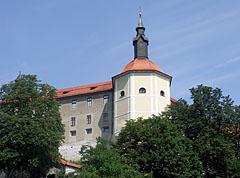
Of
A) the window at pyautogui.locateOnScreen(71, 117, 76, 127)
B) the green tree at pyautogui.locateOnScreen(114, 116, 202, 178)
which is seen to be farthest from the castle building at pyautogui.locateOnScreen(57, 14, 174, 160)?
the green tree at pyautogui.locateOnScreen(114, 116, 202, 178)

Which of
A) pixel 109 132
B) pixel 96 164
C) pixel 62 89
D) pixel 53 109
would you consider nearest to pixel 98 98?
pixel 109 132

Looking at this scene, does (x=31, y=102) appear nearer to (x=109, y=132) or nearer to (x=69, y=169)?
(x=69, y=169)

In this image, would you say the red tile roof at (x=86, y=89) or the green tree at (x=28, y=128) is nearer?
the green tree at (x=28, y=128)

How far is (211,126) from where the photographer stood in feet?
137

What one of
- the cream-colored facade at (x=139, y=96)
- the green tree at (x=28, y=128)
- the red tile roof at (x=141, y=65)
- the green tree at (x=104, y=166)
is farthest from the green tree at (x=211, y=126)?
the green tree at (x=28, y=128)

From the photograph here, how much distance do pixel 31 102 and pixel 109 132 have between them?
1700 centimetres

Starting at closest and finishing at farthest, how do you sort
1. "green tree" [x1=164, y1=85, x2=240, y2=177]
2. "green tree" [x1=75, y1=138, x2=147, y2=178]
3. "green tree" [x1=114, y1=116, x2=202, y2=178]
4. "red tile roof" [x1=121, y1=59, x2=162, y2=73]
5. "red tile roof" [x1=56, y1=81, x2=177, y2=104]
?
"green tree" [x1=75, y1=138, x2=147, y2=178], "green tree" [x1=114, y1=116, x2=202, y2=178], "green tree" [x1=164, y1=85, x2=240, y2=177], "red tile roof" [x1=121, y1=59, x2=162, y2=73], "red tile roof" [x1=56, y1=81, x2=177, y2=104]

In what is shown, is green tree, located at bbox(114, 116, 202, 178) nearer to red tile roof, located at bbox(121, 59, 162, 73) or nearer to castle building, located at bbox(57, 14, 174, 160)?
castle building, located at bbox(57, 14, 174, 160)

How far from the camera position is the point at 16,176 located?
38.7 metres

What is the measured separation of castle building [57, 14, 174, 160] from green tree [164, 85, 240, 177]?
219 inches

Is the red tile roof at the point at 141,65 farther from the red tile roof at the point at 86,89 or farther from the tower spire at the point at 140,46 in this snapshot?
the red tile roof at the point at 86,89

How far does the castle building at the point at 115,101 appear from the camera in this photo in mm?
50562

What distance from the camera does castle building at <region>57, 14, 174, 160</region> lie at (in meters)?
50.6

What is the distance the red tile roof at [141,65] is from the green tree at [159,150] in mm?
12969
